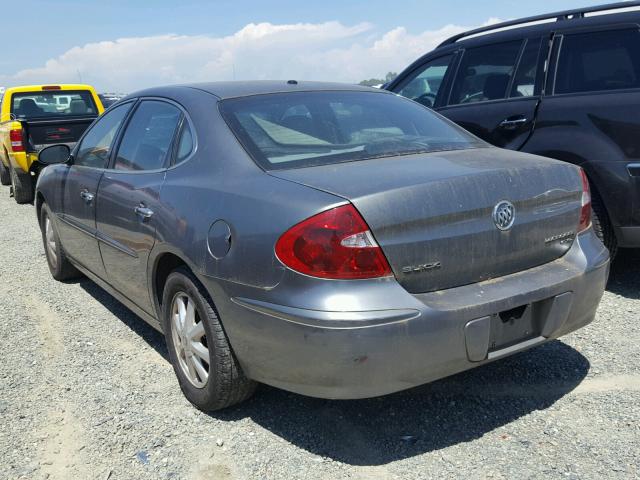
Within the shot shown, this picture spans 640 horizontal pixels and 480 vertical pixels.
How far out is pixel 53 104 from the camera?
35.4 feet

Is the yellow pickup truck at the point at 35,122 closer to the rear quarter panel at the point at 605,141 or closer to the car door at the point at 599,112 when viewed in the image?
the car door at the point at 599,112

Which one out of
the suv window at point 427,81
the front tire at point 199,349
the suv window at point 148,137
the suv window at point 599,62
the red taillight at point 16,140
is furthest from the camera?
the red taillight at point 16,140

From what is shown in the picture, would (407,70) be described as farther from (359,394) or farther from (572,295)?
(359,394)

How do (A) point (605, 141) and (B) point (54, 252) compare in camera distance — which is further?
(B) point (54, 252)

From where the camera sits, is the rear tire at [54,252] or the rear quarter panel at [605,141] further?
the rear tire at [54,252]

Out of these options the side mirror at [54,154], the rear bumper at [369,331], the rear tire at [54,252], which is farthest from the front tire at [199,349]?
the rear tire at [54,252]

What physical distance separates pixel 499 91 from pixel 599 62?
2.57 ft

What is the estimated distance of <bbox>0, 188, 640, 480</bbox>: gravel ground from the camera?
258cm

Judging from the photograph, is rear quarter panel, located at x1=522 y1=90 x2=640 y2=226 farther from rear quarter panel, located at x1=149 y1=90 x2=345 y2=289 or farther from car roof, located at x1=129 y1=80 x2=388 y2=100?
rear quarter panel, located at x1=149 y1=90 x2=345 y2=289

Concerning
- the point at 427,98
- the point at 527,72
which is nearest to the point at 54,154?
the point at 427,98

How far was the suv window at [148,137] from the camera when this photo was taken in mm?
3375

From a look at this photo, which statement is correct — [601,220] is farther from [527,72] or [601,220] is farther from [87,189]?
[87,189]

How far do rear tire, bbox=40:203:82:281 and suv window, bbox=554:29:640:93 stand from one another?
403 cm

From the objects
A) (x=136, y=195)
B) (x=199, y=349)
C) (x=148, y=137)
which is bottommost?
(x=199, y=349)
